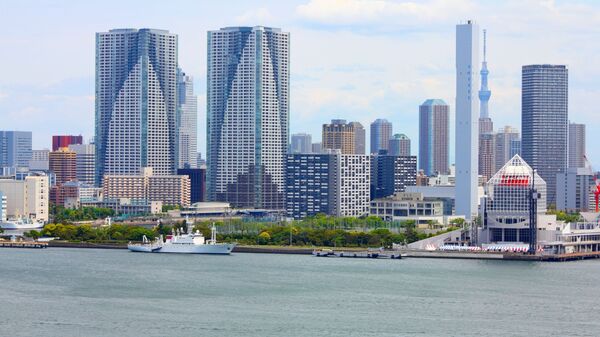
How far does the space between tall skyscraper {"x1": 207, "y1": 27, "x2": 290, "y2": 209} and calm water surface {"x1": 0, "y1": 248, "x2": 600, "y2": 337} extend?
66124mm

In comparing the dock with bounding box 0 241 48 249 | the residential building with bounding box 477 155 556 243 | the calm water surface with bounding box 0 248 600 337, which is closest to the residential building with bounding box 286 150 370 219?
the dock with bounding box 0 241 48 249

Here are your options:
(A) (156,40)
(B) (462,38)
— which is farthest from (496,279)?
(A) (156,40)

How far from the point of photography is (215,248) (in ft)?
245

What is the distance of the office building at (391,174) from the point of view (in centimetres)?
13050

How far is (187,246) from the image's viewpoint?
76.1m

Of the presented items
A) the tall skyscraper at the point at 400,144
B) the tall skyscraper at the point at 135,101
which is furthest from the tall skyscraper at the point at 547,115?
the tall skyscraper at the point at 135,101

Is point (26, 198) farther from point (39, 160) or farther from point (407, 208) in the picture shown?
point (39, 160)

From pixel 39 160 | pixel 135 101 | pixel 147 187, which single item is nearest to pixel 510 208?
pixel 147 187

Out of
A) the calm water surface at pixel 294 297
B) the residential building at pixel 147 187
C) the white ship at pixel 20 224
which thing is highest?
the residential building at pixel 147 187

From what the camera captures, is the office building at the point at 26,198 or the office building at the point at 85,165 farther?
the office building at the point at 85,165

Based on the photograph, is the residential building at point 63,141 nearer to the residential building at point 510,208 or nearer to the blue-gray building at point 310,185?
the blue-gray building at point 310,185

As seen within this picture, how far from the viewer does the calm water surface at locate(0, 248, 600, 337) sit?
42281 mm

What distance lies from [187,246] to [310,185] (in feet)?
132

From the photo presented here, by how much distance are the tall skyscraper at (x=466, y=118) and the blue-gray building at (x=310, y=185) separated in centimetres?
1646
